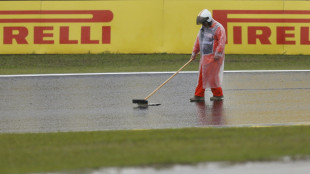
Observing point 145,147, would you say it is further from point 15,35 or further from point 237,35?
point 15,35

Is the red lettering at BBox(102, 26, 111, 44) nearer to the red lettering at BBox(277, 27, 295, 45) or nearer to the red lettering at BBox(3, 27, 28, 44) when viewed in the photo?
the red lettering at BBox(3, 27, 28, 44)

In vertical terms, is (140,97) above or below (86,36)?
below

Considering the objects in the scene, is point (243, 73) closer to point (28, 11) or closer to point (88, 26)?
point (88, 26)

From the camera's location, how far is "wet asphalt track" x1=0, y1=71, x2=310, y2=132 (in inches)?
458

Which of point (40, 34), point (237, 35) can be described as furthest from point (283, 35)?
point (40, 34)

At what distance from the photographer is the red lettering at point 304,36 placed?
69.1 feet

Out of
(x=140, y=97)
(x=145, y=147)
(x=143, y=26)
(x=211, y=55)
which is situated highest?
(x=143, y=26)

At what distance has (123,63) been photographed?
2036 centimetres

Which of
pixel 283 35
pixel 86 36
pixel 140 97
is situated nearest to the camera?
pixel 140 97

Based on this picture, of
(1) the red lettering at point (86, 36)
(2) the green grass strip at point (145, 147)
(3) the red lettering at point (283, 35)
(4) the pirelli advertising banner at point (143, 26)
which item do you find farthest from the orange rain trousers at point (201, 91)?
(1) the red lettering at point (86, 36)

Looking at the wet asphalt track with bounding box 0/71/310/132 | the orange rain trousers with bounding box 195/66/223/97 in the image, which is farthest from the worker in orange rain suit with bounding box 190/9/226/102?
the wet asphalt track with bounding box 0/71/310/132

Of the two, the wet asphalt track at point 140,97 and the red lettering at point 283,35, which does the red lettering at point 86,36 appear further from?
the red lettering at point 283,35

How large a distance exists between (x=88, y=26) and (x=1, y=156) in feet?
41.9

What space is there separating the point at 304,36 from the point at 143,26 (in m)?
4.20
